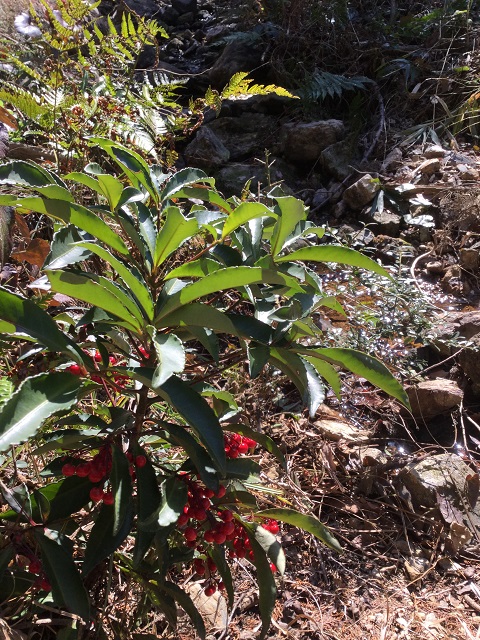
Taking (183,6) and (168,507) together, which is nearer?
(168,507)

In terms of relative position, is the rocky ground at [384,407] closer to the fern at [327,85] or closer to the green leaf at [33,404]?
the fern at [327,85]

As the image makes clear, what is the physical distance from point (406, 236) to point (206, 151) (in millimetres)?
1489

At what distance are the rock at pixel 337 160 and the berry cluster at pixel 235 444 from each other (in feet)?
9.95

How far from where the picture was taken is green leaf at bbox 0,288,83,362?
3.07 ft

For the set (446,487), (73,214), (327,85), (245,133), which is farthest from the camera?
(245,133)

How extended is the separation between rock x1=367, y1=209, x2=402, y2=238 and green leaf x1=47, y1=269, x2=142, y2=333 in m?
2.84

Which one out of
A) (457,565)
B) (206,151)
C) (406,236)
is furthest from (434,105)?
(457,565)

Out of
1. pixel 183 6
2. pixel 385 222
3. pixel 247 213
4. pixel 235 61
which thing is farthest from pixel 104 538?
pixel 183 6

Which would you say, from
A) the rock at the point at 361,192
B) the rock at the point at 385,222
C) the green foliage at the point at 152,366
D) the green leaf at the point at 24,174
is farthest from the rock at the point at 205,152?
the green leaf at the point at 24,174

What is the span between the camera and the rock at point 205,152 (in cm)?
405

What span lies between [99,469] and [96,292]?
14.3 inches

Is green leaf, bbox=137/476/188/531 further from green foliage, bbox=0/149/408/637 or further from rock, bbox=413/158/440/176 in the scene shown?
rock, bbox=413/158/440/176

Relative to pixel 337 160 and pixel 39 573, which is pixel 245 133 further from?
pixel 39 573

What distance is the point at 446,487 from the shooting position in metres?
2.06
